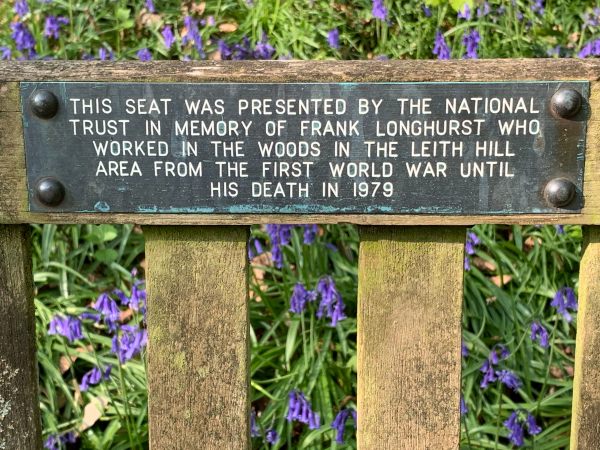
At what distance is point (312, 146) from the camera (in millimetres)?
1249

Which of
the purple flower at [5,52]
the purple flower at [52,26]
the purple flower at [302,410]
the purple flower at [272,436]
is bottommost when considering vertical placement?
the purple flower at [272,436]

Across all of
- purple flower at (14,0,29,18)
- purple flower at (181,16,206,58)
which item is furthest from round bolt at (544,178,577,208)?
purple flower at (14,0,29,18)

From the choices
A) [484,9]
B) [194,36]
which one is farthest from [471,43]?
[194,36]

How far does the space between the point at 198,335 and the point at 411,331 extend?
0.33m

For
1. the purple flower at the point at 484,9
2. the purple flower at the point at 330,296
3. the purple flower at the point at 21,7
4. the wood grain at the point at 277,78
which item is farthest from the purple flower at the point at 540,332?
the purple flower at the point at 21,7

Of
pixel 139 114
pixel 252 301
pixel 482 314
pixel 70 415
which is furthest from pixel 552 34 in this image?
pixel 139 114

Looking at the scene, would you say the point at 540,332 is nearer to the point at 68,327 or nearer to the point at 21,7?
the point at 68,327

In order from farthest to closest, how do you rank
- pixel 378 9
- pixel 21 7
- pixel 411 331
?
pixel 21 7 < pixel 378 9 < pixel 411 331

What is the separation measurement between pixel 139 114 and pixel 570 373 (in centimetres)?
179

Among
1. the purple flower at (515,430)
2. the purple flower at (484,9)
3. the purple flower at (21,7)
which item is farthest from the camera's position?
the purple flower at (21,7)

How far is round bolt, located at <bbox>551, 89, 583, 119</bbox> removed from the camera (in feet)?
3.98

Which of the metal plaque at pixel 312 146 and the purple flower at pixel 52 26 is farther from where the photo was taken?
the purple flower at pixel 52 26

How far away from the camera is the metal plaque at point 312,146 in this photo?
1229mm

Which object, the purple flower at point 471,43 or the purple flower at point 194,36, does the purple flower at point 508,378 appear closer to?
the purple flower at point 471,43
